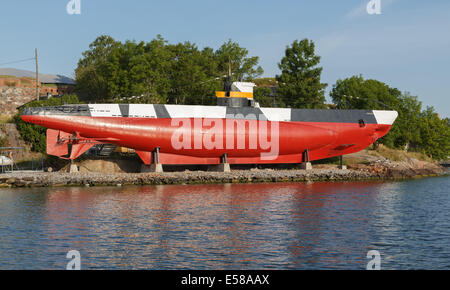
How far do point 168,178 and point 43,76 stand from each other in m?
79.6

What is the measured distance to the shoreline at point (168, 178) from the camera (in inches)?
1757

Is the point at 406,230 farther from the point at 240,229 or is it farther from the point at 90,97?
the point at 90,97

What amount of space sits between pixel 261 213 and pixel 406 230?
30.7 ft

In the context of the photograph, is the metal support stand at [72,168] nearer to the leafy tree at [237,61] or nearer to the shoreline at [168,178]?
the shoreline at [168,178]

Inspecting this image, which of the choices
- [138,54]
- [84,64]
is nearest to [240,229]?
[138,54]

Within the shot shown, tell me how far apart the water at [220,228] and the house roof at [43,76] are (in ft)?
243

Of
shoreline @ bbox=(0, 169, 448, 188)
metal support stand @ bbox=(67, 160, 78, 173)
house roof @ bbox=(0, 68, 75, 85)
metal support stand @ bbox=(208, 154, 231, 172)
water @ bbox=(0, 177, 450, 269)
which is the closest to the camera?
water @ bbox=(0, 177, 450, 269)

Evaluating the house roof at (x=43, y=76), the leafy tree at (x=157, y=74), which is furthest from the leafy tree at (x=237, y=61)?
the house roof at (x=43, y=76)

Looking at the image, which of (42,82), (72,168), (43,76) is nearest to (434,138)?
(72,168)

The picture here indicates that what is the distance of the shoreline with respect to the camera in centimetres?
4462

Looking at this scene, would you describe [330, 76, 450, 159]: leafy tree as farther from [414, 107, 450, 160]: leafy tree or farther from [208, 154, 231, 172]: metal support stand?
[208, 154, 231, 172]: metal support stand

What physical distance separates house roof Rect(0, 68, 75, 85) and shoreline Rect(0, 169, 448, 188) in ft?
Answer: 220

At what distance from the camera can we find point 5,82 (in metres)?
90.8

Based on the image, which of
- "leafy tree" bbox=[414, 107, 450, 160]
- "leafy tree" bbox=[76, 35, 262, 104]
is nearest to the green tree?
"leafy tree" bbox=[76, 35, 262, 104]
